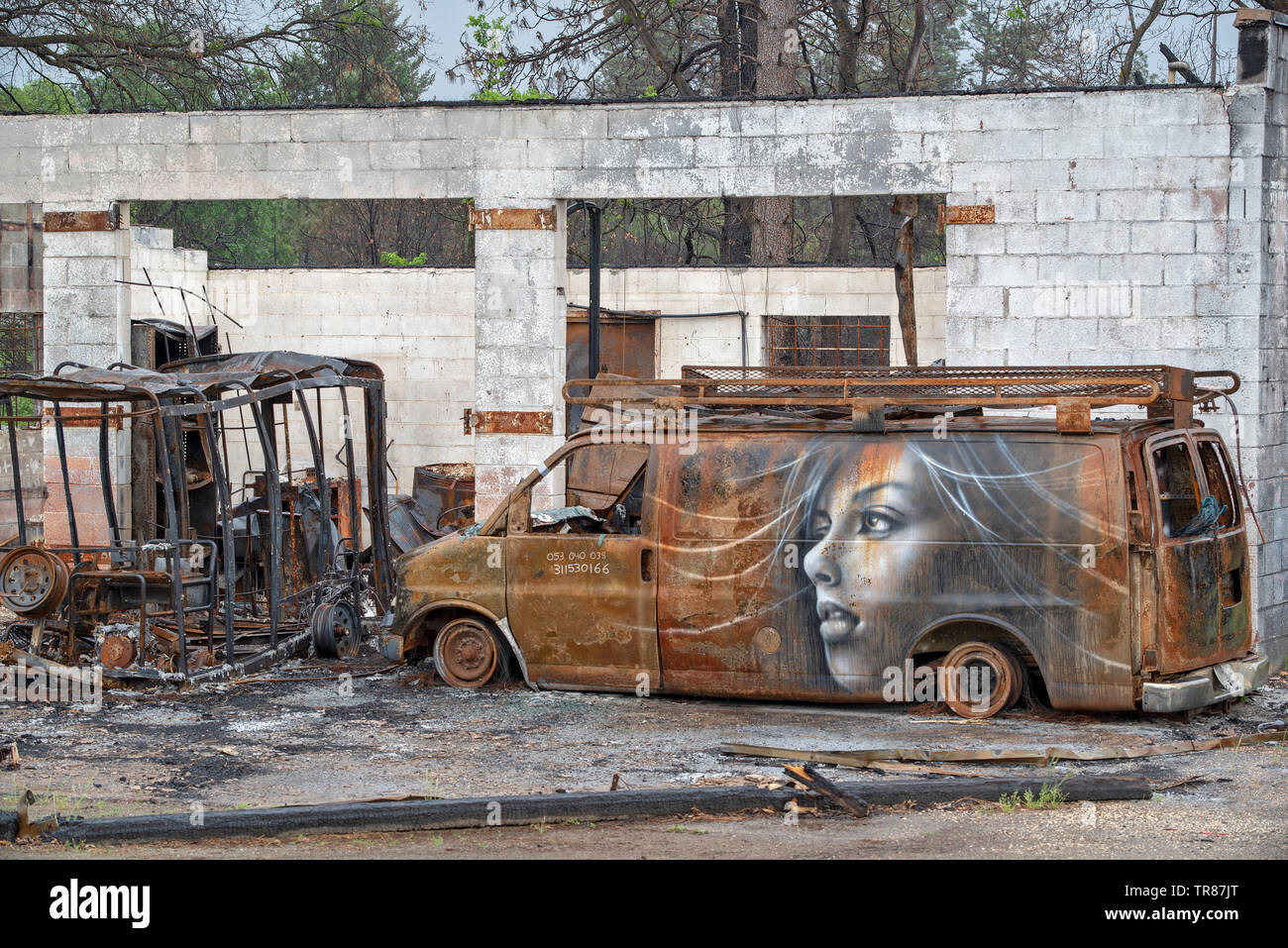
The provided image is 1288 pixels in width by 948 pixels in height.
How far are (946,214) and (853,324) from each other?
7774 mm

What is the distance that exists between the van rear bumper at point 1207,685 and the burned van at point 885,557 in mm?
14

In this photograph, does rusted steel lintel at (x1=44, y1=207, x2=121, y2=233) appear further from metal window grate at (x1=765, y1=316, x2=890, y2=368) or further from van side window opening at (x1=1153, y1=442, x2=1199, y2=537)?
van side window opening at (x1=1153, y1=442, x2=1199, y2=537)

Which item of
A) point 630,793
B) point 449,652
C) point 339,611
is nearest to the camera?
point 630,793

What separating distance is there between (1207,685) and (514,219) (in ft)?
23.1

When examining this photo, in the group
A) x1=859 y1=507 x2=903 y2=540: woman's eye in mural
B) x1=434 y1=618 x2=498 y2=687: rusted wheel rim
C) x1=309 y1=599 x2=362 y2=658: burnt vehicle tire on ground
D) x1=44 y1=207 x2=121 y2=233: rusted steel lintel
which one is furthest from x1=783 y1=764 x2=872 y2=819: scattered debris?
x1=44 y1=207 x2=121 y2=233: rusted steel lintel

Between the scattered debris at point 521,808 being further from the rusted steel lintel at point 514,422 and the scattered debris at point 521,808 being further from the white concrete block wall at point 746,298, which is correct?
the white concrete block wall at point 746,298

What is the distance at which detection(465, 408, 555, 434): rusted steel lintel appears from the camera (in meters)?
12.8

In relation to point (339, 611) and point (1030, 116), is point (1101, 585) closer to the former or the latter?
point (1030, 116)

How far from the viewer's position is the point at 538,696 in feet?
32.7

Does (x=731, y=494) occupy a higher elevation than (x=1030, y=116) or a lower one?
lower

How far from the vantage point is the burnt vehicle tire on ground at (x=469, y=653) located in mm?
10234

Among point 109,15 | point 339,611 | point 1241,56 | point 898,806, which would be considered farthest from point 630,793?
point 109,15

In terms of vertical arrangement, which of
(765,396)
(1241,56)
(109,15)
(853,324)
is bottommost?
(765,396)

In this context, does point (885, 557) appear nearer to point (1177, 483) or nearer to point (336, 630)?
point (1177, 483)
